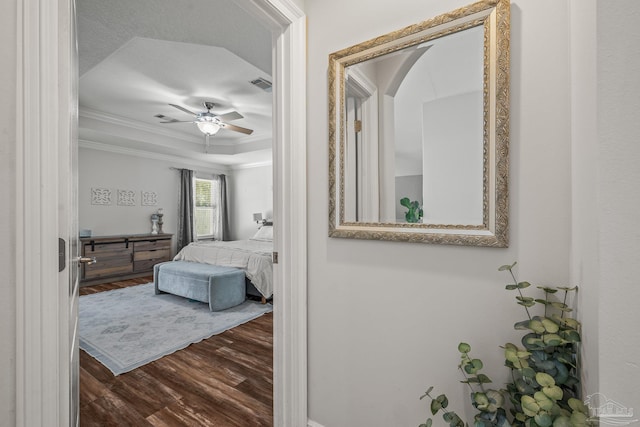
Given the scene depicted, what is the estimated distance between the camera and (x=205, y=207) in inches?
282

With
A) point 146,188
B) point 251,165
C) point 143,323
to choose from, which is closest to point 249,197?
point 251,165

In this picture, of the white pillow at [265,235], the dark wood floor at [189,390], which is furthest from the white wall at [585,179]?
the white pillow at [265,235]

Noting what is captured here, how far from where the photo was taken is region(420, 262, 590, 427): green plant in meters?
0.71

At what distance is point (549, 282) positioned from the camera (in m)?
0.94

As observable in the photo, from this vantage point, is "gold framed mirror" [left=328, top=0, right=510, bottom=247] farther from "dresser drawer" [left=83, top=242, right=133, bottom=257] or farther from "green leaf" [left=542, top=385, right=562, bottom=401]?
"dresser drawer" [left=83, top=242, right=133, bottom=257]

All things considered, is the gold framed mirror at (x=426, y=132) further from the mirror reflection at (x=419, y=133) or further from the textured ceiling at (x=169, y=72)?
the textured ceiling at (x=169, y=72)

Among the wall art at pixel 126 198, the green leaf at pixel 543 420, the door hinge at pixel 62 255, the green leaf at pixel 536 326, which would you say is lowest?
the green leaf at pixel 543 420

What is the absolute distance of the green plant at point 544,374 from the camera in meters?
0.71

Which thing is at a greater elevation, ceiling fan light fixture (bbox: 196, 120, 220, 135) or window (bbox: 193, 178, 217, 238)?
ceiling fan light fixture (bbox: 196, 120, 220, 135)

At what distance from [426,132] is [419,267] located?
563 millimetres

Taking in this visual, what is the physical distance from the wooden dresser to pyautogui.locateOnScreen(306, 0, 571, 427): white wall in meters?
4.90

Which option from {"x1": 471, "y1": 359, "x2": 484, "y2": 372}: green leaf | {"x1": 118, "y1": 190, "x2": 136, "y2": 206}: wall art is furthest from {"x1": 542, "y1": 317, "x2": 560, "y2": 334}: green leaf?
{"x1": 118, "y1": 190, "x2": 136, "y2": 206}: wall art

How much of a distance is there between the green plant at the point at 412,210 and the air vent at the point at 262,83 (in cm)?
276

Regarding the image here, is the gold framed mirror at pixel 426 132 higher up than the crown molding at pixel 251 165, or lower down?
lower down
